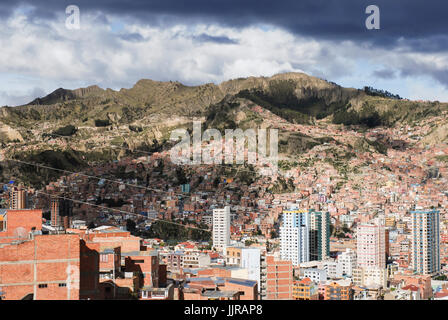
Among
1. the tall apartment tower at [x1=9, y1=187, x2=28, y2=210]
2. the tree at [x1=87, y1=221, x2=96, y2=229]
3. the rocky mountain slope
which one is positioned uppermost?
the rocky mountain slope

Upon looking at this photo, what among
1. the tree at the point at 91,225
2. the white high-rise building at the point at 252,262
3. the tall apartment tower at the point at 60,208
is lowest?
the tree at the point at 91,225

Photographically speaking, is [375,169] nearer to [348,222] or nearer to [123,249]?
[348,222]

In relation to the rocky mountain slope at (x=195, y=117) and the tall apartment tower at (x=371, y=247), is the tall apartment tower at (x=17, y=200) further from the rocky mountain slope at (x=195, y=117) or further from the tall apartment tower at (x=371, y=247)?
the tall apartment tower at (x=371, y=247)

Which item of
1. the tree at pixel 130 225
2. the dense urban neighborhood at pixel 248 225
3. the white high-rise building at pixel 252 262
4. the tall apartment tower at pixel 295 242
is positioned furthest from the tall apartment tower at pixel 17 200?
the white high-rise building at pixel 252 262

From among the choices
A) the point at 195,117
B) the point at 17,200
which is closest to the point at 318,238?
the point at 17,200

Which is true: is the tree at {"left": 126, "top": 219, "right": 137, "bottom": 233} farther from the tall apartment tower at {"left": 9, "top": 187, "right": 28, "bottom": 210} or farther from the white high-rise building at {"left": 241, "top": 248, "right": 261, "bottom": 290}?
the white high-rise building at {"left": 241, "top": 248, "right": 261, "bottom": 290}

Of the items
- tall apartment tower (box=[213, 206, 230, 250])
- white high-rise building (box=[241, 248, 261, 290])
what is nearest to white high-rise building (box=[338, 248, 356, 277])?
tall apartment tower (box=[213, 206, 230, 250])

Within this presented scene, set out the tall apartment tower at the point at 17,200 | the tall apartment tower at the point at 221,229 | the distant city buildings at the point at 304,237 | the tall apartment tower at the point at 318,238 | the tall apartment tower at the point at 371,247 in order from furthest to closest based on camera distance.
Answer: the tall apartment tower at the point at 221,229 → the tall apartment tower at the point at 318,238 → the distant city buildings at the point at 304,237 → the tall apartment tower at the point at 17,200 → the tall apartment tower at the point at 371,247
